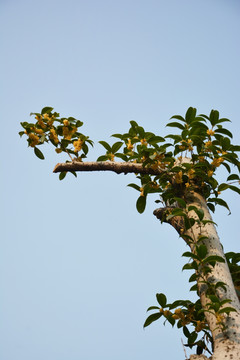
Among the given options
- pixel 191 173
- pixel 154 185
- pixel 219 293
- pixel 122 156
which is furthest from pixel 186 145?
pixel 219 293

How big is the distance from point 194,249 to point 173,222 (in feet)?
1.08

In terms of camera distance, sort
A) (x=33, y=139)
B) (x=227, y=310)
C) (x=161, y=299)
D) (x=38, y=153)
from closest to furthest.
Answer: (x=227, y=310) < (x=161, y=299) < (x=33, y=139) < (x=38, y=153)

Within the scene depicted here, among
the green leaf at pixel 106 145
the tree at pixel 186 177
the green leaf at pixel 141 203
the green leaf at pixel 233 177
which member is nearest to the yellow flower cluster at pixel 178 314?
the tree at pixel 186 177

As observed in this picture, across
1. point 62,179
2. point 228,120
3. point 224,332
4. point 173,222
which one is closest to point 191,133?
point 228,120

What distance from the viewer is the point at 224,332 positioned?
5.37ft

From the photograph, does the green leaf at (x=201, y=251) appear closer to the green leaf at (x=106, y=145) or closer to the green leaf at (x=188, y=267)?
the green leaf at (x=188, y=267)

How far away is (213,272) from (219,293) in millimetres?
114

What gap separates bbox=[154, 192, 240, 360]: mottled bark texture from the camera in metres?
Answer: 1.57

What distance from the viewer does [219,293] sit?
1769 mm

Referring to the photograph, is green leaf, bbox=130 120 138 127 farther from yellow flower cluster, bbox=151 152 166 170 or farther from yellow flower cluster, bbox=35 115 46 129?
yellow flower cluster, bbox=35 115 46 129

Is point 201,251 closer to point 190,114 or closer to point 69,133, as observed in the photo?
point 190,114

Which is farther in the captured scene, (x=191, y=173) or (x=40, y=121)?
(x=40, y=121)

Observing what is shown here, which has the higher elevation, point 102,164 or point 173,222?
point 102,164

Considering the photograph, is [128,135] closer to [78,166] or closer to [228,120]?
[78,166]
